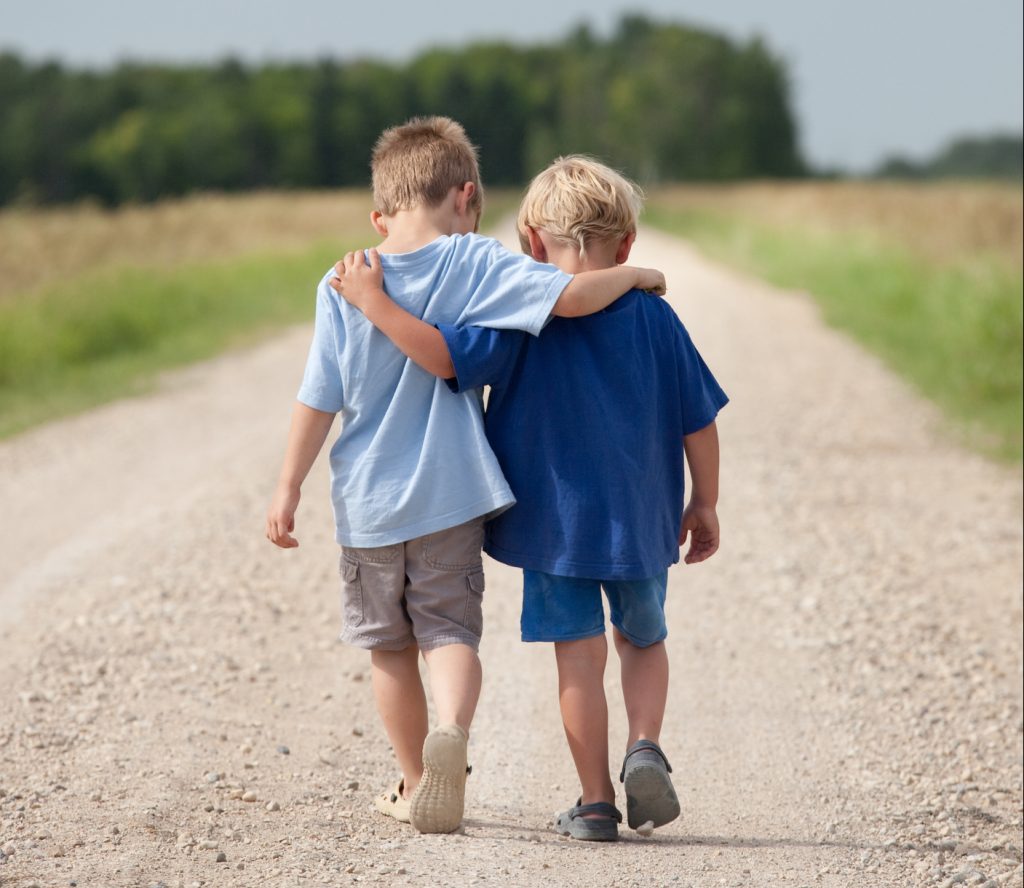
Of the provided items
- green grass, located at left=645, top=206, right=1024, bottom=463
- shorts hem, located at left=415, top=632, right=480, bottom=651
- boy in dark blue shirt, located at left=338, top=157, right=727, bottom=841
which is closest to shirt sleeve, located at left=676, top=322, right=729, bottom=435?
boy in dark blue shirt, located at left=338, top=157, right=727, bottom=841

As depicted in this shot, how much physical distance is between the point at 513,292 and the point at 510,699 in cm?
184

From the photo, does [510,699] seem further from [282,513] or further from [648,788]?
[282,513]

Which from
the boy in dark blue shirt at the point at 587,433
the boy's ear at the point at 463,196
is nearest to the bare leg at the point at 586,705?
the boy in dark blue shirt at the point at 587,433

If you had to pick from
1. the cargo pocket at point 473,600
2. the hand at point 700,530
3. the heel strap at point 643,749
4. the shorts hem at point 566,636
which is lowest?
the heel strap at point 643,749

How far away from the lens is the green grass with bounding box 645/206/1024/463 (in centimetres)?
901

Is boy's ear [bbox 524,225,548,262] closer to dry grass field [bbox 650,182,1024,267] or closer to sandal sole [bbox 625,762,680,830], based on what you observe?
sandal sole [bbox 625,762,680,830]

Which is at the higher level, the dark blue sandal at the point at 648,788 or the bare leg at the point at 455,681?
the bare leg at the point at 455,681

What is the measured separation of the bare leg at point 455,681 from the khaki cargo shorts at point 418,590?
0.08 ft

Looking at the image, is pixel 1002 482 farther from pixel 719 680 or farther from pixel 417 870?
pixel 417 870

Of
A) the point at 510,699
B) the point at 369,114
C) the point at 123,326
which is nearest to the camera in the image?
the point at 510,699

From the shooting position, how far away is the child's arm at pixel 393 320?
2.71 meters

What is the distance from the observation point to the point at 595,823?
2.95 meters

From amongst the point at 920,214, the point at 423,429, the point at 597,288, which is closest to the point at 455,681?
the point at 423,429

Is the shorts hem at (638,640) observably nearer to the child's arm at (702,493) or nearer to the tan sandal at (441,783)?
the child's arm at (702,493)
